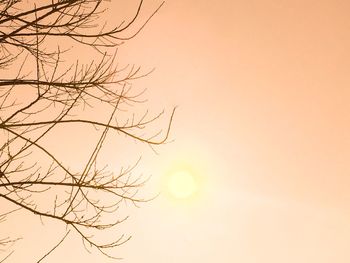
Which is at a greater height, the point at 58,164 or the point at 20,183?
the point at 58,164

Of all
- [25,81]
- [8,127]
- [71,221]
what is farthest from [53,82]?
[71,221]

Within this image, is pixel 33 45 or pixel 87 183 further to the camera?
pixel 33 45

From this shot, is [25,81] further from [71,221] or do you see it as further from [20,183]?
[71,221]

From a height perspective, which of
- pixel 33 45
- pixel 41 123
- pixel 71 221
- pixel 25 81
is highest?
pixel 33 45

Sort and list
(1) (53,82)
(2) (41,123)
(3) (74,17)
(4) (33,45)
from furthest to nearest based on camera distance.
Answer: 1. (4) (33,45)
2. (3) (74,17)
3. (1) (53,82)
4. (2) (41,123)

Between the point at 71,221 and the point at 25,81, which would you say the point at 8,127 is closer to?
the point at 25,81

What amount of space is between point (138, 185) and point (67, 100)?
1.73 feet

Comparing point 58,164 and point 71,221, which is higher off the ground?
point 58,164

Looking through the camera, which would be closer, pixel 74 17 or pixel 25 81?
pixel 25 81

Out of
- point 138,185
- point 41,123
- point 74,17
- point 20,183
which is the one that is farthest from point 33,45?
point 138,185

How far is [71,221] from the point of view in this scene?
179 cm

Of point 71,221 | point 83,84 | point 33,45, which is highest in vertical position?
point 33,45

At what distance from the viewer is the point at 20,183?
5.70 ft

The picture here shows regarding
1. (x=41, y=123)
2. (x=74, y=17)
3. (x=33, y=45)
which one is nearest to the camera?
(x=41, y=123)
